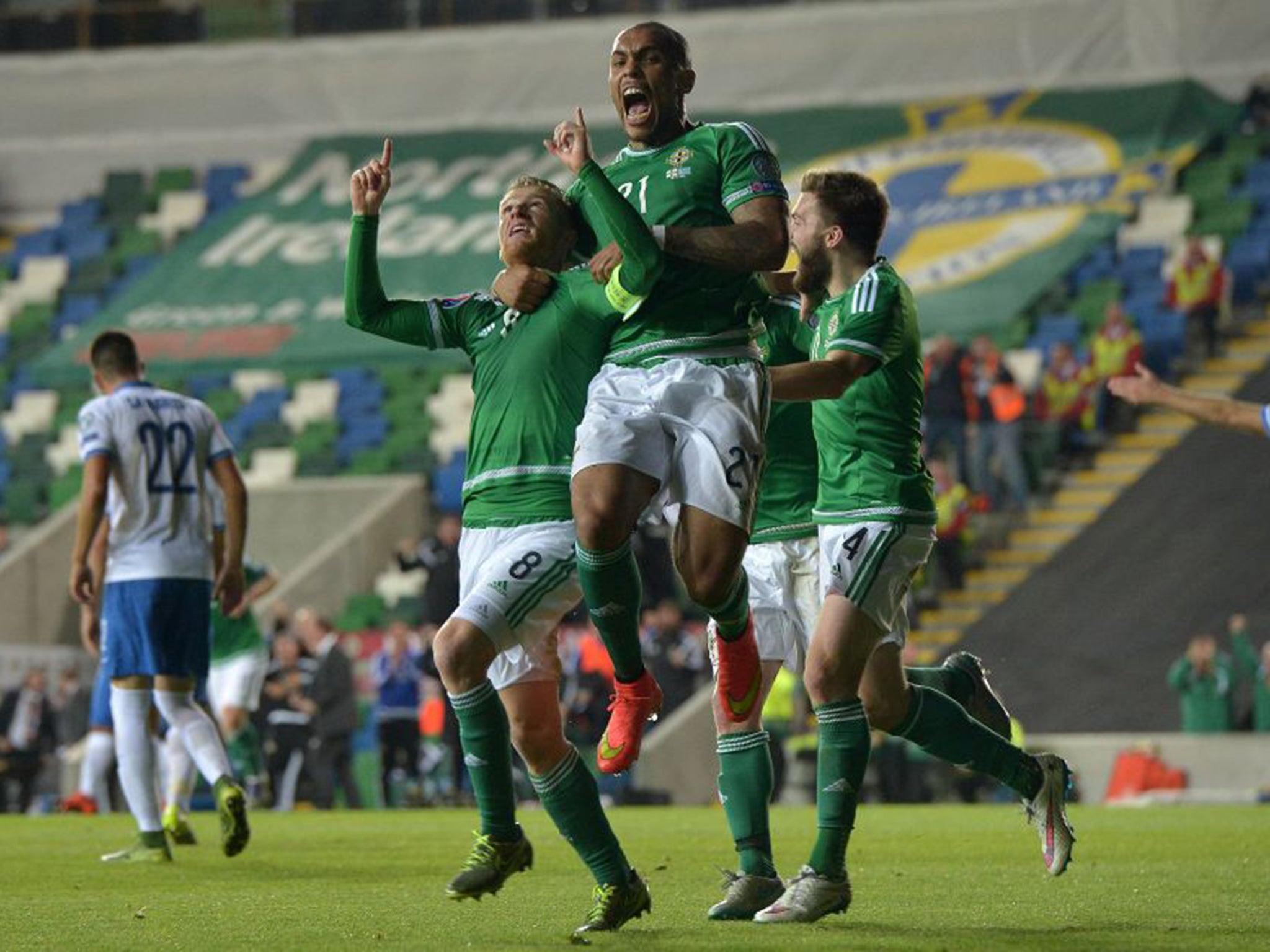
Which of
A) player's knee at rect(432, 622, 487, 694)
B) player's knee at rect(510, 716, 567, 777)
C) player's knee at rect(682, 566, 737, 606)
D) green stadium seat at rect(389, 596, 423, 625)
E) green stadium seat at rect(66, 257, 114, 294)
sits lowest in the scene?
green stadium seat at rect(389, 596, 423, 625)

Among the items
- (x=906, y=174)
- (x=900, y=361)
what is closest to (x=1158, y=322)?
(x=906, y=174)

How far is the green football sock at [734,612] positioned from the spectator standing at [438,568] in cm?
1336

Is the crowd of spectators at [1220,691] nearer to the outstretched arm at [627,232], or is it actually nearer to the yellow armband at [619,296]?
the yellow armband at [619,296]

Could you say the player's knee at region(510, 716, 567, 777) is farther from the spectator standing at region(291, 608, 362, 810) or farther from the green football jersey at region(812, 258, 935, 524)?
the spectator standing at region(291, 608, 362, 810)

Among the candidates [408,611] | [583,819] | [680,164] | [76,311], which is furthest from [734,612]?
[76,311]

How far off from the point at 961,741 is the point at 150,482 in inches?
168

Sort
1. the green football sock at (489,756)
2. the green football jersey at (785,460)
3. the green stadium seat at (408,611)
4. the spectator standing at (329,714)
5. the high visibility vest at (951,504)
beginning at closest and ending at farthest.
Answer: the green football sock at (489,756)
the green football jersey at (785,460)
the spectator standing at (329,714)
the high visibility vest at (951,504)
the green stadium seat at (408,611)

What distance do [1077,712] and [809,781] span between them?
282 cm

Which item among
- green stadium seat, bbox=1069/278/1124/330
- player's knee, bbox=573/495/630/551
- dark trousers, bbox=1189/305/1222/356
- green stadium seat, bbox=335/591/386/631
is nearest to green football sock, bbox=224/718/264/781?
green stadium seat, bbox=335/591/386/631

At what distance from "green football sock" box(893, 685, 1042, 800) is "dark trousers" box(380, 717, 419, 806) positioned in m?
12.2

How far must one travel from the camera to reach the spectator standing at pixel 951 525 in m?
21.3

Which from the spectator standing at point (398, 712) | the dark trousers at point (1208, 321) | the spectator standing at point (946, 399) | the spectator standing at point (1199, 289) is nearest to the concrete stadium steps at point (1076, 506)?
the dark trousers at point (1208, 321)

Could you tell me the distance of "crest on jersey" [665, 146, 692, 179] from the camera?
6.61 m

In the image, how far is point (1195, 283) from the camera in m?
24.5
